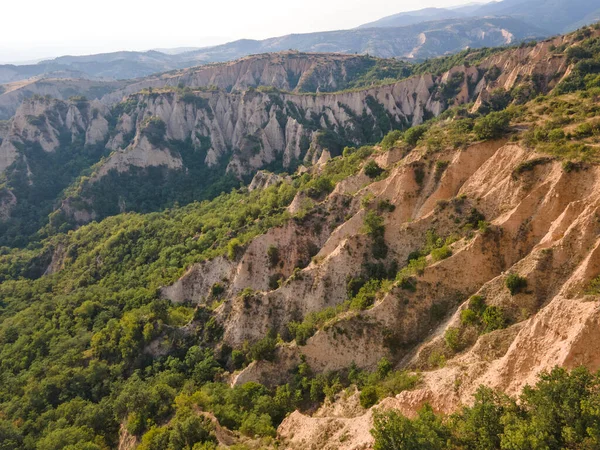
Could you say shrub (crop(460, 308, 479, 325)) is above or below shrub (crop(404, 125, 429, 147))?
below

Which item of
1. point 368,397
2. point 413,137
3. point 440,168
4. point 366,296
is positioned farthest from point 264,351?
point 413,137

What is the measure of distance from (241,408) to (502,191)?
25539 millimetres

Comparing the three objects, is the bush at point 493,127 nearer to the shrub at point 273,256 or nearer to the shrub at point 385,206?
the shrub at point 385,206

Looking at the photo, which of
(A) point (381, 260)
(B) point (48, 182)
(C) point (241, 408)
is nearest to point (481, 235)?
(A) point (381, 260)

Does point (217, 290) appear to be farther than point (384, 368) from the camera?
Yes

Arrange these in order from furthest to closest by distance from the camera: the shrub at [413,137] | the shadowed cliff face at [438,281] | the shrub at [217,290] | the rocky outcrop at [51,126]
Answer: the rocky outcrop at [51,126]
the shrub at [217,290]
the shrub at [413,137]
the shadowed cliff face at [438,281]

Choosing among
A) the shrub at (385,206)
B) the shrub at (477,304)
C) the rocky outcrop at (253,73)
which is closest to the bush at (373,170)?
the shrub at (385,206)

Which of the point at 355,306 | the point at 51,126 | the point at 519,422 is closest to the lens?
the point at 519,422

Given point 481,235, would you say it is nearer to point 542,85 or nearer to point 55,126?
point 542,85

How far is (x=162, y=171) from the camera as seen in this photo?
297 ft

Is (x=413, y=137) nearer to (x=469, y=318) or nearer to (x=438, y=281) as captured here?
(x=438, y=281)

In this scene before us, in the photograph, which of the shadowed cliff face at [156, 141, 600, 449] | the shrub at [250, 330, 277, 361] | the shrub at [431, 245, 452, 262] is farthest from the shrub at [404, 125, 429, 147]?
the shrub at [250, 330, 277, 361]

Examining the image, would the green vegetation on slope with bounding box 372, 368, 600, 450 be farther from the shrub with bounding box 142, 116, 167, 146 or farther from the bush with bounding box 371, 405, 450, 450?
the shrub with bounding box 142, 116, 167, 146

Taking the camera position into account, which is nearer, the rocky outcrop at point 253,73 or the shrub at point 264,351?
the shrub at point 264,351
